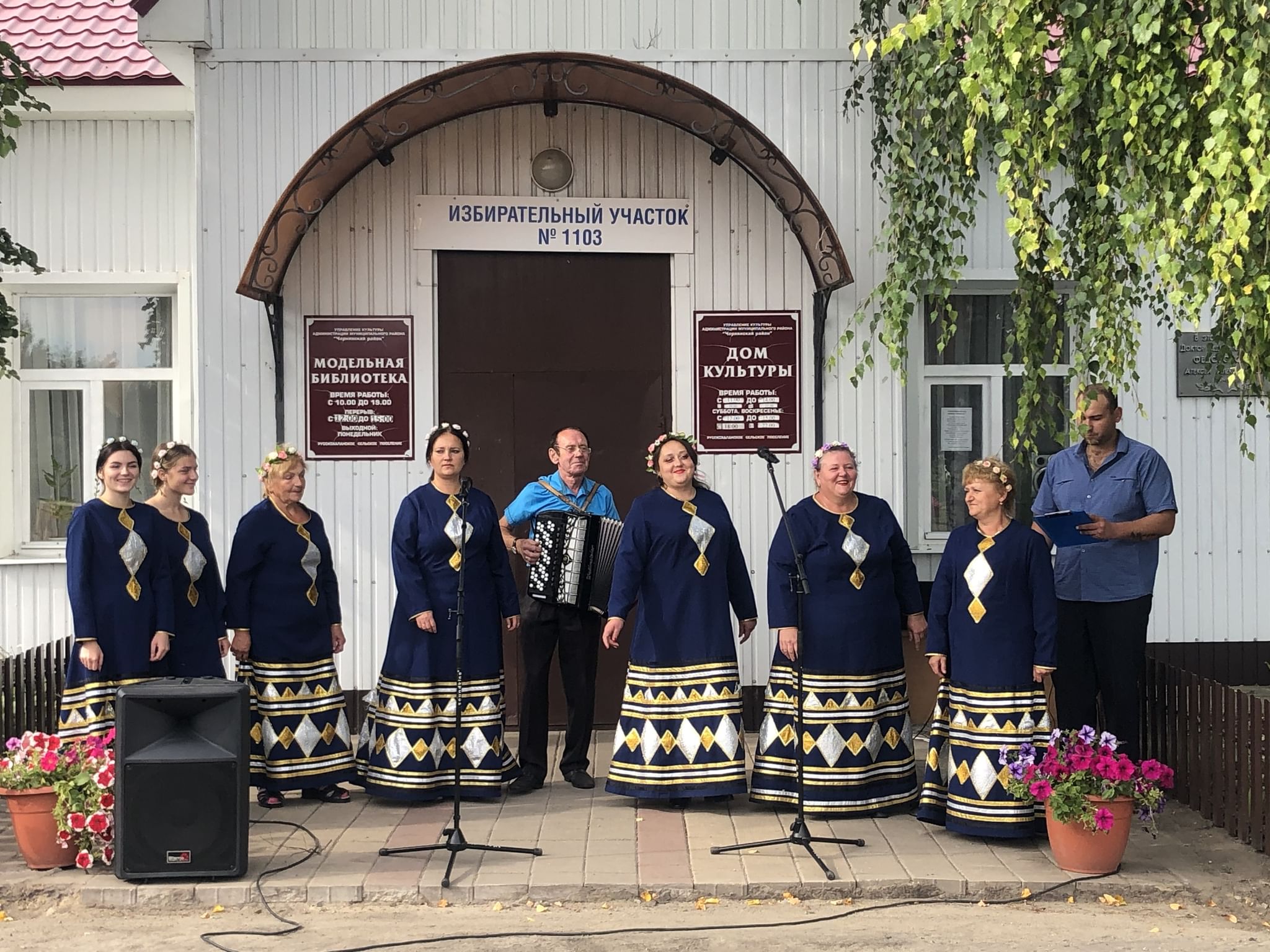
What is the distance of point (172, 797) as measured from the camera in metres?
5.78

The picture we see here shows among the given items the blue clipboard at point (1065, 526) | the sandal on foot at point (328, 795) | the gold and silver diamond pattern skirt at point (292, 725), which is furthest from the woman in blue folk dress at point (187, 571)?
the blue clipboard at point (1065, 526)

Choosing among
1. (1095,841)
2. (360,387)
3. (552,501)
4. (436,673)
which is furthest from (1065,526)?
(360,387)

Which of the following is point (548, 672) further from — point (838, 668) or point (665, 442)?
point (838, 668)

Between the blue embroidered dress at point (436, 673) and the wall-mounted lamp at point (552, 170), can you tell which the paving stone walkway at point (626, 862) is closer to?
the blue embroidered dress at point (436, 673)

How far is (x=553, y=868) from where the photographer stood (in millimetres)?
6008

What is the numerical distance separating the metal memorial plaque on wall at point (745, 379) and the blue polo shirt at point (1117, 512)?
1.95 m

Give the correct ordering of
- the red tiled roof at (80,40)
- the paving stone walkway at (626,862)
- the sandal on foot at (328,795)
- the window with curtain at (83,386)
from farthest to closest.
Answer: the window with curtain at (83,386), the red tiled roof at (80,40), the sandal on foot at (328,795), the paving stone walkway at (626,862)

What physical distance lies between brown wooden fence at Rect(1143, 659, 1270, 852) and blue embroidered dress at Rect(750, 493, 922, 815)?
137 centimetres

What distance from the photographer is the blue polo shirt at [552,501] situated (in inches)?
299

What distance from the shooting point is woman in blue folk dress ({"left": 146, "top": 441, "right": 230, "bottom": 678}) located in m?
6.89

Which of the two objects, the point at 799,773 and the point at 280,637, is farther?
the point at 280,637

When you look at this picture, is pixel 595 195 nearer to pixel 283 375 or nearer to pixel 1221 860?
pixel 283 375

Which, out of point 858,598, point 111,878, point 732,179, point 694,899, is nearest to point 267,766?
point 111,878

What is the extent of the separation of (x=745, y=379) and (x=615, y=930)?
4.15 m
